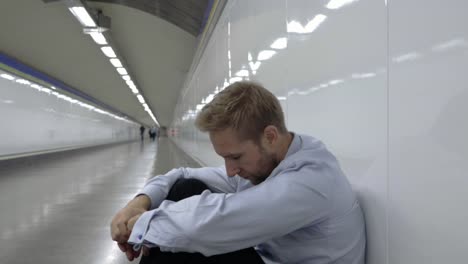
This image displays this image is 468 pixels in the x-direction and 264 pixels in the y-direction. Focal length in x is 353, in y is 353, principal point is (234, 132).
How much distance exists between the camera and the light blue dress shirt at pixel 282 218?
4.01ft

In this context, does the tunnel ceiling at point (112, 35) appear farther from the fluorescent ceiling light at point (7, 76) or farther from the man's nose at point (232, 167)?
the man's nose at point (232, 167)

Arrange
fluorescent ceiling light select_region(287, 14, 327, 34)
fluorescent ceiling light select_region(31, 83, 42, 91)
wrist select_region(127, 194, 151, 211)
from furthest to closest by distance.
→ fluorescent ceiling light select_region(31, 83, 42, 91)
fluorescent ceiling light select_region(287, 14, 327, 34)
wrist select_region(127, 194, 151, 211)

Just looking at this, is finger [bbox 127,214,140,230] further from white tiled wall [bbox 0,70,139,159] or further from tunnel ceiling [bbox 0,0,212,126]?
white tiled wall [bbox 0,70,139,159]

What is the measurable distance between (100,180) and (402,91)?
271 inches

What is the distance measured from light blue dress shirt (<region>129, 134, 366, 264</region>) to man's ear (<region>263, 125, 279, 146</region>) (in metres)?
0.09

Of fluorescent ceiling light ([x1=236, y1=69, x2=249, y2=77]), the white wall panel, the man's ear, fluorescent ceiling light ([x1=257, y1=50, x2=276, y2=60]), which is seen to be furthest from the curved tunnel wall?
the white wall panel

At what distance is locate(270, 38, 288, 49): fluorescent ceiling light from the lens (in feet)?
9.55

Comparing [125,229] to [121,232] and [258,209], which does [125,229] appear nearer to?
[121,232]

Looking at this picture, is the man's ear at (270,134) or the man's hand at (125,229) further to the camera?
the man's hand at (125,229)

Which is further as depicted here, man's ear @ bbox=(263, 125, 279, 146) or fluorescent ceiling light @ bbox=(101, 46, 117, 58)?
fluorescent ceiling light @ bbox=(101, 46, 117, 58)

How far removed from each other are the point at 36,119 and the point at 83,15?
6322mm

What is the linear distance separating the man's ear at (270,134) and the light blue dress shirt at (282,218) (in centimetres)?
9

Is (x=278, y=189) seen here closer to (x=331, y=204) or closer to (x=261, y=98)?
(x=331, y=204)

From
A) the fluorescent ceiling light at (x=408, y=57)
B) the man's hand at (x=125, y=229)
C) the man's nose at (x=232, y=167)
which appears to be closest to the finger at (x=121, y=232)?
the man's hand at (x=125, y=229)
